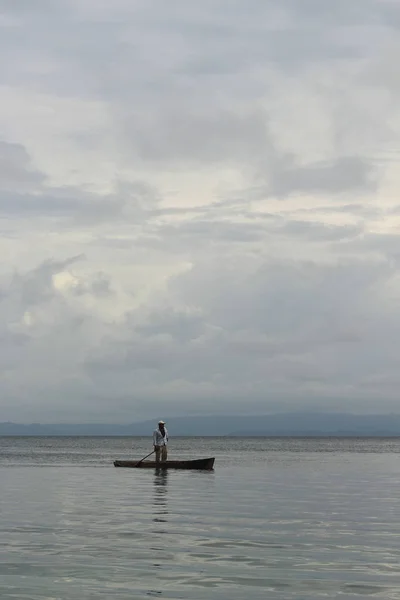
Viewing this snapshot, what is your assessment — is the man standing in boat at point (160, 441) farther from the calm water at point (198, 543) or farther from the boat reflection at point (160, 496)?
the calm water at point (198, 543)

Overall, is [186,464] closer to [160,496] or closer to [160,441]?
[160,441]

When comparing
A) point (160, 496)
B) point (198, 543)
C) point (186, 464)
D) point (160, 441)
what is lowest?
point (198, 543)

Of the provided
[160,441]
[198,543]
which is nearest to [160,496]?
[198,543]

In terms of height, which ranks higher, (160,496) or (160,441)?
(160,441)

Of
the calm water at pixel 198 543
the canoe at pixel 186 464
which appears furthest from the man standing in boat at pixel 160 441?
the calm water at pixel 198 543

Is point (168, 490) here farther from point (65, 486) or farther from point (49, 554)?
point (49, 554)

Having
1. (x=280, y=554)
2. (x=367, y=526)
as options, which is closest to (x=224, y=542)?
(x=280, y=554)

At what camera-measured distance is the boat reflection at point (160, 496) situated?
29578 mm

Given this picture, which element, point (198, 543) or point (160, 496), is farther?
point (160, 496)

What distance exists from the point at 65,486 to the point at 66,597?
94.7 feet

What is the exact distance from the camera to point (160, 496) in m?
38.3

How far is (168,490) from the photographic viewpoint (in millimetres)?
42062

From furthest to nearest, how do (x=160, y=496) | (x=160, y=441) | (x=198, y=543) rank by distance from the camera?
1. (x=160, y=441)
2. (x=160, y=496)
3. (x=198, y=543)

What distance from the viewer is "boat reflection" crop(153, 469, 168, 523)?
29578 millimetres
